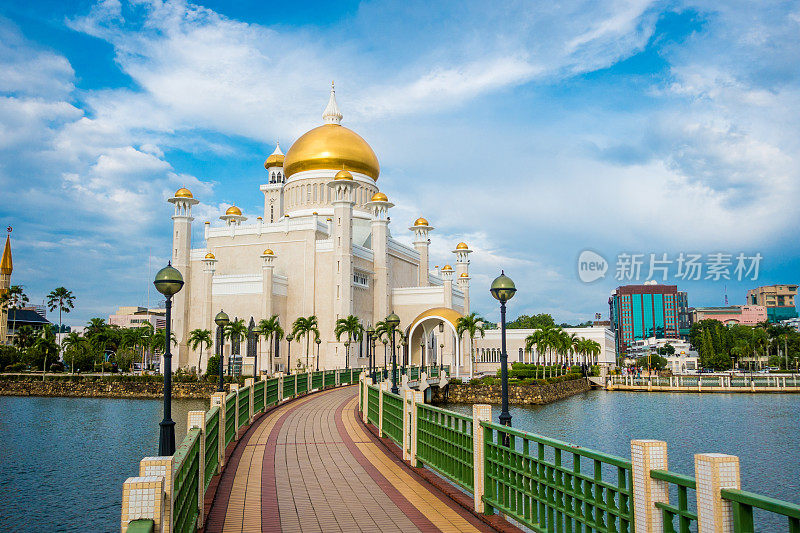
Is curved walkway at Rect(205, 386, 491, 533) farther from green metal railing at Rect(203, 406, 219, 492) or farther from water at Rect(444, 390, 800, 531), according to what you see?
water at Rect(444, 390, 800, 531)

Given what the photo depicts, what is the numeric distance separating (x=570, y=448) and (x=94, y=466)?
1507 centimetres

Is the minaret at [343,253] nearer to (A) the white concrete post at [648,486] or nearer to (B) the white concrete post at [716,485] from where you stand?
(A) the white concrete post at [648,486]

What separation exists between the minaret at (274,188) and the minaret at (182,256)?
9.25 metres

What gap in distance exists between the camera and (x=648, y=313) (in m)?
153

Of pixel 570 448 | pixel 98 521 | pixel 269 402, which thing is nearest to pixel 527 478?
pixel 570 448

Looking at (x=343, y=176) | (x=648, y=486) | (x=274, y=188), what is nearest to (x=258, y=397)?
(x=648, y=486)

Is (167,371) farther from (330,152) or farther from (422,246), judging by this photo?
(422,246)

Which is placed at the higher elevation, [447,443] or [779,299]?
[779,299]

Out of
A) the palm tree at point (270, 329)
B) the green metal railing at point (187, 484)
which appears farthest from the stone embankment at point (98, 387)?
the green metal railing at point (187, 484)

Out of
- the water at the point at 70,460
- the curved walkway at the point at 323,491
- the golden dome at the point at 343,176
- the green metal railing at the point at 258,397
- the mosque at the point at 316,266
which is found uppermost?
the golden dome at the point at 343,176

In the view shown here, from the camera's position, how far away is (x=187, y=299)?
146 ft

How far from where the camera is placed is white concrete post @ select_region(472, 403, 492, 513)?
23.2ft

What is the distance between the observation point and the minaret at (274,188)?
5344 centimetres

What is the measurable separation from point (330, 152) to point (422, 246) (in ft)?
38.2
